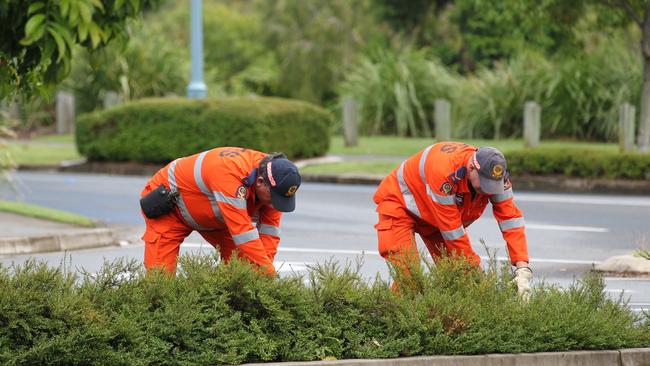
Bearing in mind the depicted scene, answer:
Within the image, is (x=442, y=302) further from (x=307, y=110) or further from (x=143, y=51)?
(x=143, y=51)

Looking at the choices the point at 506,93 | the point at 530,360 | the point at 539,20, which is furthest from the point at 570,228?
the point at 506,93

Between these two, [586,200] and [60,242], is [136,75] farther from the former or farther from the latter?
[60,242]

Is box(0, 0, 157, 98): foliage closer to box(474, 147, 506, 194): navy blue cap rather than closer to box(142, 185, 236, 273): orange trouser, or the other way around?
box(142, 185, 236, 273): orange trouser

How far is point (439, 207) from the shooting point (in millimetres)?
7887

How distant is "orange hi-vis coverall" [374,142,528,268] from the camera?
7879mm

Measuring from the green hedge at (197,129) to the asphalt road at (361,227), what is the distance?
1.45m

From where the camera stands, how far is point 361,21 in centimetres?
3766

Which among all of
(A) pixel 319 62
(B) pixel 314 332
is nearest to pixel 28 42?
(B) pixel 314 332

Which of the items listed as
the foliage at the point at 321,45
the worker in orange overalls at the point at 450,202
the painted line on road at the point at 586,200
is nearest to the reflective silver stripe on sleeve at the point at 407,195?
the worker in orange overalls at the point at 450,202

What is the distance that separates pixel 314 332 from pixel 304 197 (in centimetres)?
1106

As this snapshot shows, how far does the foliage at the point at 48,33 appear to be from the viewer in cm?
550

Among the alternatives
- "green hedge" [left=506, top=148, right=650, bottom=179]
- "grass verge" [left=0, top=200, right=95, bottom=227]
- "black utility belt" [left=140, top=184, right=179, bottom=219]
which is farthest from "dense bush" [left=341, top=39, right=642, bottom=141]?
"black utility belt" [left=140, top=184, right=179, bottom=219]

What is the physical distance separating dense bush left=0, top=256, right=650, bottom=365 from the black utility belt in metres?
0.57

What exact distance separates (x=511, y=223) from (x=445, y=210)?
0.45 meters
